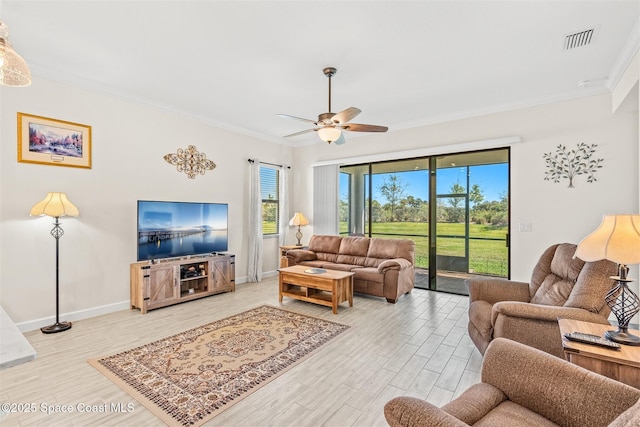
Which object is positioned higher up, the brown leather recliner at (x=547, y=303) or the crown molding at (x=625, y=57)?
the crown molding at (x=625, y=57)

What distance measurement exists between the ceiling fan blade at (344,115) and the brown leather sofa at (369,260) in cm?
230

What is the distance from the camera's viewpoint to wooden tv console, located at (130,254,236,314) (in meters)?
4.09

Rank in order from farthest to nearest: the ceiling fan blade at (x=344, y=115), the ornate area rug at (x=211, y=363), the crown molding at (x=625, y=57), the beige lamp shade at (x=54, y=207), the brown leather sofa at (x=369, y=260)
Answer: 1. the brown leather sofa at (x=369, y=260)
2. the beige lamp shade at (x=54, y=207)
3. the ceiling fan blade at (x=344, y=115)
4. the crown molding at (x=625, y=57)
5. the ornate area rug at (x=211, y=363)

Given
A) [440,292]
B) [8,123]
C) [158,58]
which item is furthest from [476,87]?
[8,123]

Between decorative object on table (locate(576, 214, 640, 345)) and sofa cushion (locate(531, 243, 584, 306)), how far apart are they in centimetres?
71

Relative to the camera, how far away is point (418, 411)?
3.70ft

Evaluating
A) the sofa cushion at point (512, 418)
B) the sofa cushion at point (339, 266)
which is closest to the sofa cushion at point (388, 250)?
the sofa cushion at point (339, 266)

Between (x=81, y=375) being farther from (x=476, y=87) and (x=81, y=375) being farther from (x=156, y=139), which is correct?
(x=476, y=87)

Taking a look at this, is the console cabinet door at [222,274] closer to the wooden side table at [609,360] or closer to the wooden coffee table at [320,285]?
the wooden coffee table at [320,285]

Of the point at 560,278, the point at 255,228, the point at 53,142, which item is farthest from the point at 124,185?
the point at 560,278

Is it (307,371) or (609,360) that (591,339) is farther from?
→ (307,371)

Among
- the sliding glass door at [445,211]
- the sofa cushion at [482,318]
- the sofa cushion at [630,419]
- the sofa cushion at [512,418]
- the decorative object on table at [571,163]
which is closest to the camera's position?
the sofa cushion at [630,419]

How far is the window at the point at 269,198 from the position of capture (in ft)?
21.0

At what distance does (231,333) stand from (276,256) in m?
3.29
